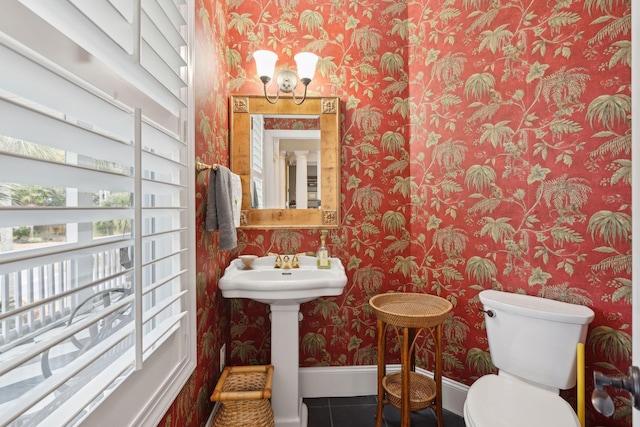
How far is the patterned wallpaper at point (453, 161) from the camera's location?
4.48 feet

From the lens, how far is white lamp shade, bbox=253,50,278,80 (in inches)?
75.0

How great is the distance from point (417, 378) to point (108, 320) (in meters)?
1.74

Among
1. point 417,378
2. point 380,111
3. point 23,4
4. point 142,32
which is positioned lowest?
point 417,378

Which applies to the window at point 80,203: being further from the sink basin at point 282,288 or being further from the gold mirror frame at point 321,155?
the gold mirror frame at point 321,155

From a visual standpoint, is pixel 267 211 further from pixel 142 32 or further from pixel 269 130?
pixel 142 32

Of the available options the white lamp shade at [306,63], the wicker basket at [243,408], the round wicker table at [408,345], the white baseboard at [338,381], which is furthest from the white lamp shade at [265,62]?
the white baseboard at [338,381]

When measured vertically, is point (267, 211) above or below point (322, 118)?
below

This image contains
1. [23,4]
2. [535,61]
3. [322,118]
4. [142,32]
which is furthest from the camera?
[322,118]

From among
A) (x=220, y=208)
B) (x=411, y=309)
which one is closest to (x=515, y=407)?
(x=411, y=309)

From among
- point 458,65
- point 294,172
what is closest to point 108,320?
point 294,172

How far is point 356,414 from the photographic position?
6.23ft

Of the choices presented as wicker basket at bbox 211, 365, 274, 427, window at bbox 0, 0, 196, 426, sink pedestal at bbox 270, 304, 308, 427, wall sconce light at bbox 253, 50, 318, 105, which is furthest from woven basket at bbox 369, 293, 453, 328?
wall sconce light at bbox 253, 50, 318, 105

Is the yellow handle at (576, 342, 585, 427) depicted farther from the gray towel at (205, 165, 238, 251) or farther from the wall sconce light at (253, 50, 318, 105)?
the wall sconce light at (253, 50, 318, 105)

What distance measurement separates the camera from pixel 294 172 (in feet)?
6.91
